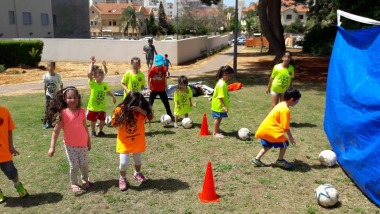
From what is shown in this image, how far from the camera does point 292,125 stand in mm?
9016

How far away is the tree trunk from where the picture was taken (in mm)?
22609

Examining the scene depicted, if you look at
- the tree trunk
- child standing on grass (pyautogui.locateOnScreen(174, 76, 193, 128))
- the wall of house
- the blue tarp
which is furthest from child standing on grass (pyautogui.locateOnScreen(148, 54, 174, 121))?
the wall of house

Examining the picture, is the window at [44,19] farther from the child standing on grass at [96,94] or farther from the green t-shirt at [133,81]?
the child standing on grass at [96,94]

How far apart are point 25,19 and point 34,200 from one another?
1341 inches

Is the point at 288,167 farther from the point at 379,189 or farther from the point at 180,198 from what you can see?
the point at 180,198

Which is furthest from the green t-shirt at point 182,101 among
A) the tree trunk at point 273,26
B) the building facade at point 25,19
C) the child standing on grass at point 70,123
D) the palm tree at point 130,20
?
the palm tree at point 130,20

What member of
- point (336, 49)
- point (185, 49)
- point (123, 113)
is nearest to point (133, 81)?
point (123, 113)

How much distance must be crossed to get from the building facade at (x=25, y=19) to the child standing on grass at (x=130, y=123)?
3104 cm

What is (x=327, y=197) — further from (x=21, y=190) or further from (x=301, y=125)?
(x=301, y=125)

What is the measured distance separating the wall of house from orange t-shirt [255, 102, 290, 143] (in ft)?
62.0

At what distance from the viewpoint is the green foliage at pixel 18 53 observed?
2175 cm

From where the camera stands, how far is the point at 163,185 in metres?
5.56

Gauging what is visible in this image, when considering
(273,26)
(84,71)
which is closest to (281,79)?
(84,71)

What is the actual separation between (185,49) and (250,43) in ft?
85.3
